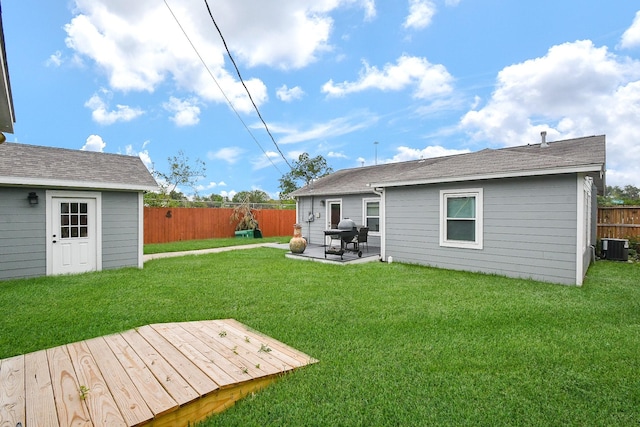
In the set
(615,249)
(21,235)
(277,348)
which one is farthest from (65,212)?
(615,249)

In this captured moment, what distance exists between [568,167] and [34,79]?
42.4ft

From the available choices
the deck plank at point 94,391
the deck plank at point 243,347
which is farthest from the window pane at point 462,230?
the deck plank at point 94,391

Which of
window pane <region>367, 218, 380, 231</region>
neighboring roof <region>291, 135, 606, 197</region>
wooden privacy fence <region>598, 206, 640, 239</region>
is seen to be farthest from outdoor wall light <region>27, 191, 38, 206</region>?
wooden privacy fence <region>598, 206, 640, 239</region>

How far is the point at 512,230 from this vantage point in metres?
6.76

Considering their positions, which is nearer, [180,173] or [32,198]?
[32,198]

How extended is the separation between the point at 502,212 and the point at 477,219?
54 cm

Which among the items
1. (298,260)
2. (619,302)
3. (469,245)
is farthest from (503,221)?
(298,260)

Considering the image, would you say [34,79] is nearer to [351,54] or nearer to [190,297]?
[190,297]

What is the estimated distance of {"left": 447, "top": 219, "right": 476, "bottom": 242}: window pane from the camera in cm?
738

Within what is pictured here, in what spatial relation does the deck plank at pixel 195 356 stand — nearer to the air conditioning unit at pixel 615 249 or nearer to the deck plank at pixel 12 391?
the deck plank at pixel 12 391

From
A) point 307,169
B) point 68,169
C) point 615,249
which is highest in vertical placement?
point 307,169

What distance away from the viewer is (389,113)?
15.7m

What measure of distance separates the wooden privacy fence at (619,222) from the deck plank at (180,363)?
12962mm

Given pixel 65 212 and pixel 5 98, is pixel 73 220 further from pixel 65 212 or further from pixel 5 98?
pixel 5 98
